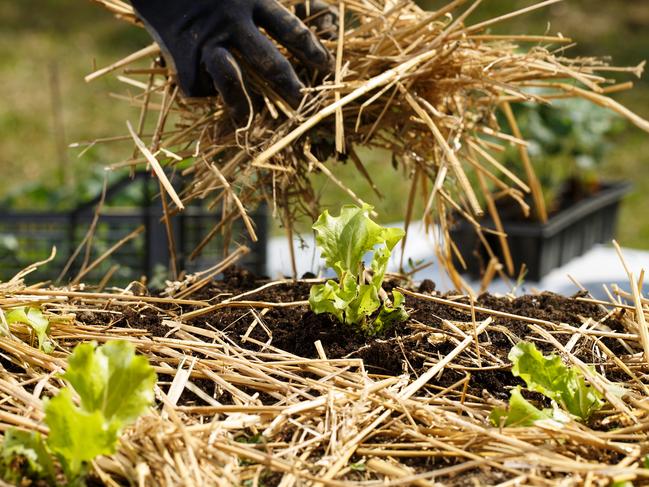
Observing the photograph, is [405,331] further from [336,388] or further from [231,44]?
[231,44]

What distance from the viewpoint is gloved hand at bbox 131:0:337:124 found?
149 centimetres

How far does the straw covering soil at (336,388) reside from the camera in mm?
930

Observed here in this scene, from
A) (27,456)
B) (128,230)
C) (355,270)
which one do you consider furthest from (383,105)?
(128,230)

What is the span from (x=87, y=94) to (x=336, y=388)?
6654mm

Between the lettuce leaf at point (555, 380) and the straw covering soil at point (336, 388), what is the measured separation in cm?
2

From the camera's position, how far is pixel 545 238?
9.78ft

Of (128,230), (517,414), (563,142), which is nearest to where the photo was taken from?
(517,414)

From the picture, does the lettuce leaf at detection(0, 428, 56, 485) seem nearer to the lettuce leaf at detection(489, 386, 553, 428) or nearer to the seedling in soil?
the seedling in soil

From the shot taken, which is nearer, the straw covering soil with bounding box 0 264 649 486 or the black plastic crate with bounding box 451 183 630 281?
the straw covering soil with bounding box 0 264 649 486

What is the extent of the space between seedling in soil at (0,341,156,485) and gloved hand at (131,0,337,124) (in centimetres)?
67

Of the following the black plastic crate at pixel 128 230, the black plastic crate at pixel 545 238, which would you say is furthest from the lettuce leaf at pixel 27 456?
the black plastic crate at pixel 545 238

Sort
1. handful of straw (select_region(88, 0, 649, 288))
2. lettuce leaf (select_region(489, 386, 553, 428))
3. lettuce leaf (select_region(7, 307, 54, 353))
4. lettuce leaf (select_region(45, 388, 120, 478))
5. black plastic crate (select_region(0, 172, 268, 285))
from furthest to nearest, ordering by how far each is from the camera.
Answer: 1. black plastic crate (select_region(0, 172, 268, 285))
2. handful of straw (select_region(88, 0, 649, 288))
3. lettuce leaf (select_region(7, 307, 54, 353))
4. lettuce leaf (select_region(489, 386, 553, 428))
5. lettuce leaf (select_region(45, 388, 120, 478))

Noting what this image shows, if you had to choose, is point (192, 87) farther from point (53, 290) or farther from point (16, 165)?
point (16, 165)

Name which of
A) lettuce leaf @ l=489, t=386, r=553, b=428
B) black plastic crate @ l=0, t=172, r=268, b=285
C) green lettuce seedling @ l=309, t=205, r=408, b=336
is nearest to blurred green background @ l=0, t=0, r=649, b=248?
black plastic crate @ l=0, t=172, r=268, b=285
